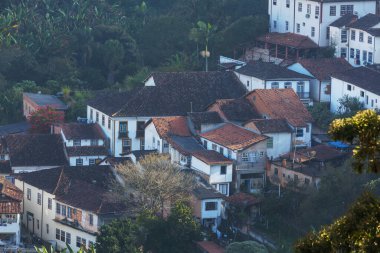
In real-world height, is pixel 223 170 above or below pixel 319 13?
below

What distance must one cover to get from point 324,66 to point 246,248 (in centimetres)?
1518

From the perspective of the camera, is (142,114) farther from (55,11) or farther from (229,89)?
(55,11)

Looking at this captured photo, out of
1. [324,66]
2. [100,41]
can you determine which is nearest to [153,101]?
[324,66]

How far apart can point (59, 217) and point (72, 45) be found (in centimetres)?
1674

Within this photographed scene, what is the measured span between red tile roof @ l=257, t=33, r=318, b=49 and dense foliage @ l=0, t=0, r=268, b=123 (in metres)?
0.98

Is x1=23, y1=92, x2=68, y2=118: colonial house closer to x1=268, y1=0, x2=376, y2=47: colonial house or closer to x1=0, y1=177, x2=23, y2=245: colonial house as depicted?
x1=0, y1=177, x2=23, y2=245: colonial house

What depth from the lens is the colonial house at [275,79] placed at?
46.8 metres

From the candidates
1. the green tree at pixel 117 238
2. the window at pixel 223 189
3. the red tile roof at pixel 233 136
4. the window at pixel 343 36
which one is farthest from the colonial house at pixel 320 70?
the green tree at pixel 117 238

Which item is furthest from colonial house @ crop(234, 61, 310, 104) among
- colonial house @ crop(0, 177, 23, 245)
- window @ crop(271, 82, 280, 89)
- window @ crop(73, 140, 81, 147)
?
colonial house @ crop(0, 177, 23, 245)

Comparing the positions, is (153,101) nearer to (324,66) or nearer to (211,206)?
(324,66)

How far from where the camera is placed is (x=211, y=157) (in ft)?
133

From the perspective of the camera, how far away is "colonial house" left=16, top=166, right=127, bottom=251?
38.5 m

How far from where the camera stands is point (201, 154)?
41.0 meters

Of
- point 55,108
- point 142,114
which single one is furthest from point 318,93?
point 55,108
